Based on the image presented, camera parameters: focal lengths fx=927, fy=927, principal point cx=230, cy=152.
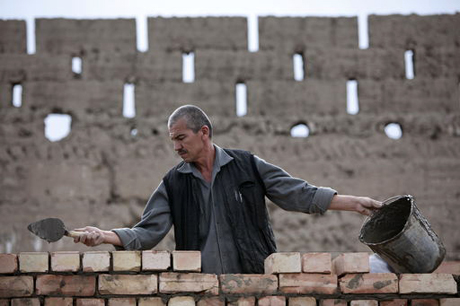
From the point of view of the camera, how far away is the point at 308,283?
5031 mm

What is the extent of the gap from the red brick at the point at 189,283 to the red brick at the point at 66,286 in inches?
15.3

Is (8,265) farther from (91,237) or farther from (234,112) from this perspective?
(234,112)

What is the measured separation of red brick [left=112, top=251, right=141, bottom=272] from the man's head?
0.86 metres

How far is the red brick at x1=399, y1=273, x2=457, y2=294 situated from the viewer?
198 inches

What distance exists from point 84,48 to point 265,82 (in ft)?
9.00

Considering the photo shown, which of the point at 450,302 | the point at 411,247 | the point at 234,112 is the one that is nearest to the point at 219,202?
the point at 411,247

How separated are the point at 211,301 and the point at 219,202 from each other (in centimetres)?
80

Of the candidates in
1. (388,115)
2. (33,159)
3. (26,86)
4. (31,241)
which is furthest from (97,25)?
(388,115)

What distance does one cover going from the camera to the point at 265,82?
13695 millimetres

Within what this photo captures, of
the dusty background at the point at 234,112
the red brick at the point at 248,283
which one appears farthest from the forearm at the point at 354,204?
the dusty background at the point at 234,112

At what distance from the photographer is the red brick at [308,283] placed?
16.5ft

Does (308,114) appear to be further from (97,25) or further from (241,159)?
(241,159)

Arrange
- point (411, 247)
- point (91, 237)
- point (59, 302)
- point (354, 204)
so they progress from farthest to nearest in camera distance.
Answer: point (354, 204) < point (411, 247) < point (91, 237) < point (59, 302)

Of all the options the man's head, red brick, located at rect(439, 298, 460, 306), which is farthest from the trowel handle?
red brick, located at rect(439, 298, 460, 306)
